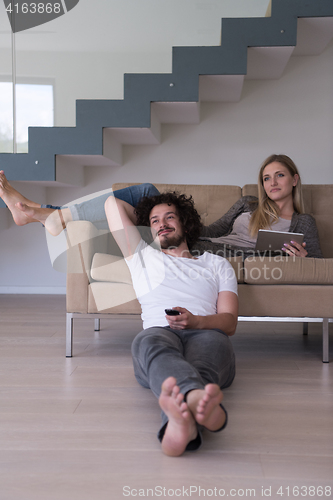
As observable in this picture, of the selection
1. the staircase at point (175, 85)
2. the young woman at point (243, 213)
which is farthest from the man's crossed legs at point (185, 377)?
the staircase at point (175, 85)

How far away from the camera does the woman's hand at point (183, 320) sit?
1.26m

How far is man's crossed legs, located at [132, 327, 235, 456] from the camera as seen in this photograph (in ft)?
2.96

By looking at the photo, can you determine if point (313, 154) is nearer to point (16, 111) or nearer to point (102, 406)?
point (16, 111)

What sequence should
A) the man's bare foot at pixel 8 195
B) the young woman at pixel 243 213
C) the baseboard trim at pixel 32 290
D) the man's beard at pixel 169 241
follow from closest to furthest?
the man's beard at pixel 169 241, the young woman at pixel 243 213, the man's bare foot at pixel 8 195, the baseboard trim at pixel 32 290

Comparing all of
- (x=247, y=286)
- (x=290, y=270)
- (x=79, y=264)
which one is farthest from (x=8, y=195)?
(x=290, y=270)

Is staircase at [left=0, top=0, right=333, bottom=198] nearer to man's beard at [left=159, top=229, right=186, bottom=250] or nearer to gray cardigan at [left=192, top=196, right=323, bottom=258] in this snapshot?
gray cardigan at [left=192, top=196, right=323, bottom=258]

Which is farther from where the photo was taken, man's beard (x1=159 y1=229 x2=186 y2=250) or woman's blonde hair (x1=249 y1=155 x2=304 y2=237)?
woman's blonde hair (x1=249 y1=155 x2=304 y2=237)

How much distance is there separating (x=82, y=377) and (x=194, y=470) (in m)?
0.74

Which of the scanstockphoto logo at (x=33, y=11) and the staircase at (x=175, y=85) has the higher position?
the scanstockphoto logo at (x=33, y=11)

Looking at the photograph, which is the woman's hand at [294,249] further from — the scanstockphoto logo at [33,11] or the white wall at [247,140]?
the scanstockphoto logo at [33,11]

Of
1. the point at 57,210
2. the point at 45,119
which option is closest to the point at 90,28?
the point at 45,119

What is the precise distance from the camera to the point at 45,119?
9.32 ft

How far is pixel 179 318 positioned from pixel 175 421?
39cm

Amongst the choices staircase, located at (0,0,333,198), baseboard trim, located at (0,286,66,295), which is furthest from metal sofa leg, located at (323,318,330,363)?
baseboard trim, located at (0,286,66,295)
